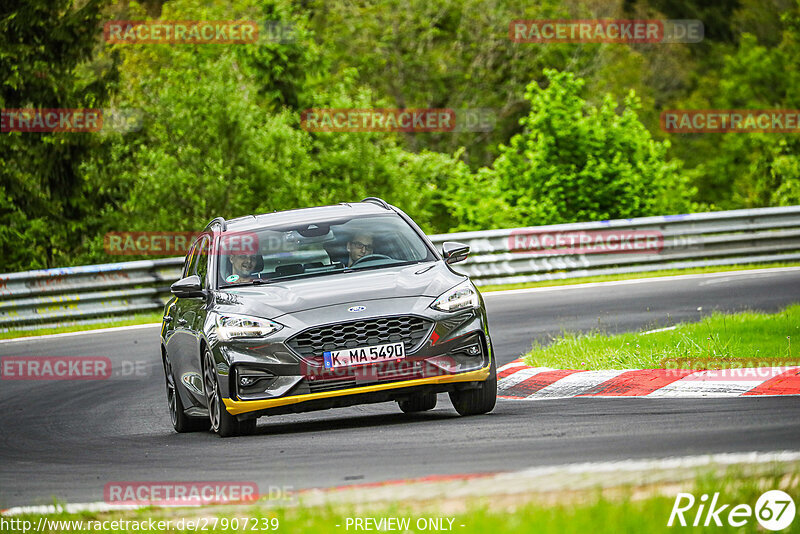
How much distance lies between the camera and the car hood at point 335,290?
356 inches

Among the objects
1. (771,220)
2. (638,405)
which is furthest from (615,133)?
(638,405)

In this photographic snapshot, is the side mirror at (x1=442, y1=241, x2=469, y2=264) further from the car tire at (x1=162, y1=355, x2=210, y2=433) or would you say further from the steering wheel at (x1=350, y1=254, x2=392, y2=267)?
the car tire at (x1=162, y1=355, x2=210, y2=433)

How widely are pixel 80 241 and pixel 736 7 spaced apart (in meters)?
59.9

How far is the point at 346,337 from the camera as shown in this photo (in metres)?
8.85

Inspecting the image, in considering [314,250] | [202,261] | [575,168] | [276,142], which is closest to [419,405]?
[314,250]

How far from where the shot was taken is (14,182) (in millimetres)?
32188

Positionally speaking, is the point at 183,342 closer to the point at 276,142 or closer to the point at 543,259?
the point at 543,259

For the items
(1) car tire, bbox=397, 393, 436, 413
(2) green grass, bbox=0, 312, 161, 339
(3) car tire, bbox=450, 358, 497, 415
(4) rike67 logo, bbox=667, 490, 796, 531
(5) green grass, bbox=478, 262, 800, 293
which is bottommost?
(5) green grass, bbox=478, 262, 800, 293

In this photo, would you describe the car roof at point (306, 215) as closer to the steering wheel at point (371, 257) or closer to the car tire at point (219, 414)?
the steering wheel at point (371, 257)

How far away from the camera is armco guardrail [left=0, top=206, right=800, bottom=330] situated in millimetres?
20219

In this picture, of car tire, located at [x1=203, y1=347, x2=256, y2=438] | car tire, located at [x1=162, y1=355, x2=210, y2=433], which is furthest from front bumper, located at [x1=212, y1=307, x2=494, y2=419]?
car tire, located at [x1=162, y1=355, x2=210, y2=433]

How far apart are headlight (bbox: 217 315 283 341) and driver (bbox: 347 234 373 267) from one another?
44.4 inches

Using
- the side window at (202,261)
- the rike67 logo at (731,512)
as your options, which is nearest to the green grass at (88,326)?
the side window at (202,261)

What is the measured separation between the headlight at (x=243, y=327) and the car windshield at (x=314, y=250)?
611 millimetres
